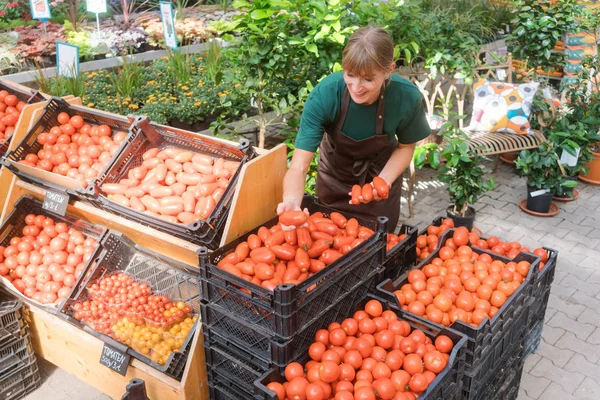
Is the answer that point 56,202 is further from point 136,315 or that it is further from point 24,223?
point 136,315

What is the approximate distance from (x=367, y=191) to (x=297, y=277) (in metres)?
0.60

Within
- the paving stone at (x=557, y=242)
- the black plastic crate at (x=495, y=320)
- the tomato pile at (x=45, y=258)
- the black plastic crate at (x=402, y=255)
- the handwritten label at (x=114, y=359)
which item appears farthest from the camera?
the paving stone at (x=557, y=242)

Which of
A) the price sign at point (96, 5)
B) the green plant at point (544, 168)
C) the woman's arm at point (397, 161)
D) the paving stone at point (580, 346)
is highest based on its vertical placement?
the price sign at point (96, 5)

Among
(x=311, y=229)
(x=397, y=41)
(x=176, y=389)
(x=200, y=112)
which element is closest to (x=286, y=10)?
(x=397, y=41)

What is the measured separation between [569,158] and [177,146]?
12.4 ft

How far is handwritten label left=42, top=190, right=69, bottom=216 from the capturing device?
3.12 meters

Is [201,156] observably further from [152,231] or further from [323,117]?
[323,117]

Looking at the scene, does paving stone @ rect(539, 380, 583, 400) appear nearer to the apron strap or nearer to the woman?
the woman

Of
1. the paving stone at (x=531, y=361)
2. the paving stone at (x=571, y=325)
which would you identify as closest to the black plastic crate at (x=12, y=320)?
the paving stone at (x=531, y=361)

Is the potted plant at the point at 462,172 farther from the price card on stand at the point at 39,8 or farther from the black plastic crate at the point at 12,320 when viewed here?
the price card on stand at the point at 39,8

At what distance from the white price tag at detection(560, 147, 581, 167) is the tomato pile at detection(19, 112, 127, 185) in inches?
156

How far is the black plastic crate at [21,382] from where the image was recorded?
3.12 m

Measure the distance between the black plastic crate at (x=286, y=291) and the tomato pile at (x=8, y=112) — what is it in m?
2.06

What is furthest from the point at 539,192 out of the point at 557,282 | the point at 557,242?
the point at 557,282
